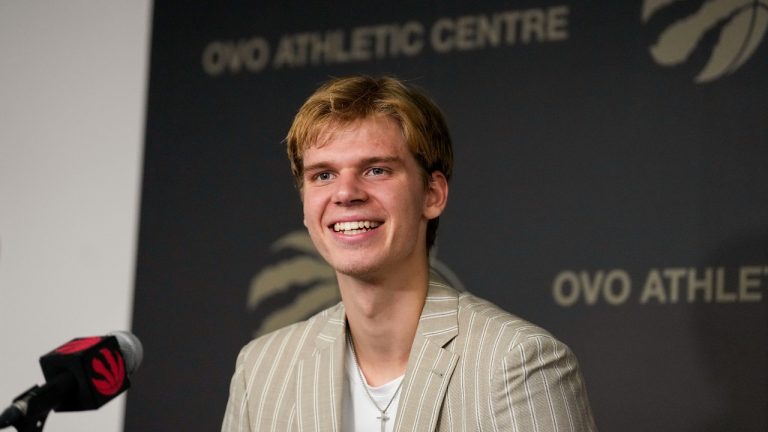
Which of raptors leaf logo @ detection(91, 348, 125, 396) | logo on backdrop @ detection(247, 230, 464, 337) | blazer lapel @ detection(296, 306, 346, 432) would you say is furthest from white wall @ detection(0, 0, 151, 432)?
raptors leaf logo @ detection(91, 348, 125, 396)

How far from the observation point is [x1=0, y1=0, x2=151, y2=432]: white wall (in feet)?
12.1


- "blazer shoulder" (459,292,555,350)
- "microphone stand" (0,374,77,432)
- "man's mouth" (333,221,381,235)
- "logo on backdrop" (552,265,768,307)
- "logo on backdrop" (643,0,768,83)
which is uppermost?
"logo on backdrop" (643,0,768,83)

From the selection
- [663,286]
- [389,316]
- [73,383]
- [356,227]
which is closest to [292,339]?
[389,316]

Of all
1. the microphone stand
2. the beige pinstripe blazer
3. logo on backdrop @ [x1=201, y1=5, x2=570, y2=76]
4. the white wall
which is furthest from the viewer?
the white wall

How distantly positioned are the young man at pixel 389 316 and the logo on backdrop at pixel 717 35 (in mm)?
825

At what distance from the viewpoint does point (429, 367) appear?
7.72 feet

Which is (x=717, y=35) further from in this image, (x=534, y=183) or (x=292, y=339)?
(x=292, y=339)

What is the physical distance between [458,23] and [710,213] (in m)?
0.97

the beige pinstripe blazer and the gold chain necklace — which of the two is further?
the gold chain necklace

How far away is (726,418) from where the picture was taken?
278 cm

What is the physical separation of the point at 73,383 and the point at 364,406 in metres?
1.00

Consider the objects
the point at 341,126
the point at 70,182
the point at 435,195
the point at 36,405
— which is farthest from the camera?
the point at 70,182

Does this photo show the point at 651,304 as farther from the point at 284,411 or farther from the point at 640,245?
the point at 284,411

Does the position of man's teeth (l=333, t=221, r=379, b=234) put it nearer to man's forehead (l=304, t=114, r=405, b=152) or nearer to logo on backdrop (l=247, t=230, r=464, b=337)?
man's forehead (l=304, t=114, r=405, b=152)
